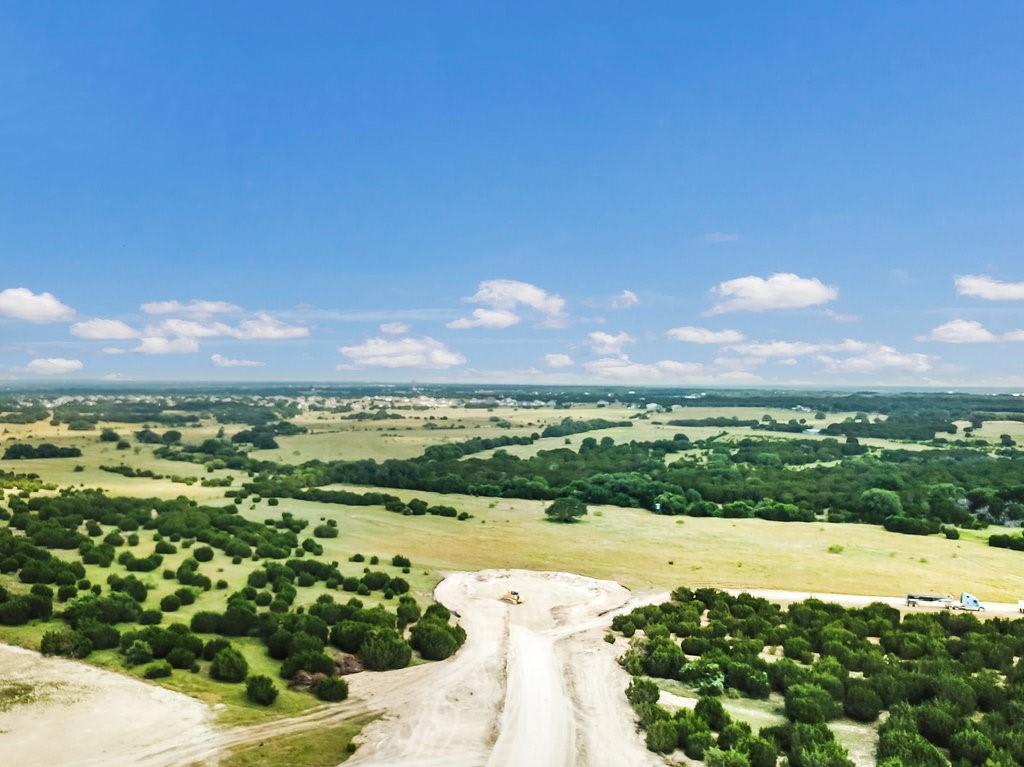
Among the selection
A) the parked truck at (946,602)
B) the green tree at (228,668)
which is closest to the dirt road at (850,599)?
the parked truck at (946,602)

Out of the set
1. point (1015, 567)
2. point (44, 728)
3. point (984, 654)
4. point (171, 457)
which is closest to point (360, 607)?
point (44, 728)

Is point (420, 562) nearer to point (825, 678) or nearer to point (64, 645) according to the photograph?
point (64, 645)

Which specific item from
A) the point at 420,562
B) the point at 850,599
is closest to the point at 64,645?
the point at 420,562

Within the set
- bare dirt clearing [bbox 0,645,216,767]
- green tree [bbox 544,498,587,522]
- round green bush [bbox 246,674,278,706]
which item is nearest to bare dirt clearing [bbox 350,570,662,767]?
round green bush [bbox 246,674,278,706]

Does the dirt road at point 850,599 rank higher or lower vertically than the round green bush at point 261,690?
lower

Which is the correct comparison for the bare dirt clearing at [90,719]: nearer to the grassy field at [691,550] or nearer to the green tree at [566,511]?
the grassy field at [691,550]

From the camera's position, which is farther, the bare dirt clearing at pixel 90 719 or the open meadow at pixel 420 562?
the open meadow at pixel 420 562
